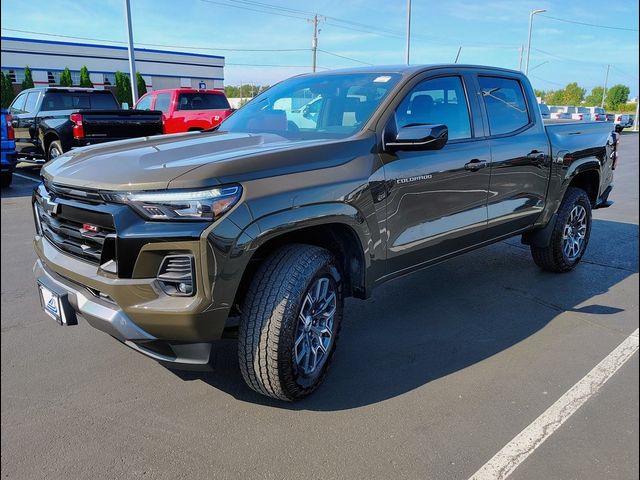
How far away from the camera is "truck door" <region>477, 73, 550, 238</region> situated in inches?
169

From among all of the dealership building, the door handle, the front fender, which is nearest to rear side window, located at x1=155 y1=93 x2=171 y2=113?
the door handle

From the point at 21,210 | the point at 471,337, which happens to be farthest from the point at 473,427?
the point at 21,210

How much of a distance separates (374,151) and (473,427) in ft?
5.50

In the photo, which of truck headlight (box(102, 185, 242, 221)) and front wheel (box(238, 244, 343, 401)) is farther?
front wheel (box(238, 244, 343, 401))

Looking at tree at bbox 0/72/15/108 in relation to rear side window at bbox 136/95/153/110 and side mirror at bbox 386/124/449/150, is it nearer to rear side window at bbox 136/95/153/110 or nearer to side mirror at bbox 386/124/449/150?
rear side window at bbox 136/95/153/110

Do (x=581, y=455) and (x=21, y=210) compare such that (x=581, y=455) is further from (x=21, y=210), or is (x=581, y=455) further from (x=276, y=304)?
(x=21, y=210)

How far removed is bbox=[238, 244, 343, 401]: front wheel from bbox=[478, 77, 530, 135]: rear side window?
2180mm

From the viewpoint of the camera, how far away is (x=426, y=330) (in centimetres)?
400

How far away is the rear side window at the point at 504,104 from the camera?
14.2 ft

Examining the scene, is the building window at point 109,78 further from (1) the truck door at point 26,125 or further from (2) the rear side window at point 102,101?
(1) the truck door at point 26,125

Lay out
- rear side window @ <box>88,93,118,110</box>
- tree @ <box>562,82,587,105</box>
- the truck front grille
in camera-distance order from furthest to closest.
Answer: tree @ <box>562,82,587,105</box>, rear side window @ <box>88,93,118,110</box>, the truck front grille

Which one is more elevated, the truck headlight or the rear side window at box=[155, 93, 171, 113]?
the rear side window at box=[155, 93, 171, 113]

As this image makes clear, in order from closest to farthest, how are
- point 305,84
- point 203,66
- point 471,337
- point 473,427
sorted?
point 473,427, point 471,337, point 305,84, point 203,66

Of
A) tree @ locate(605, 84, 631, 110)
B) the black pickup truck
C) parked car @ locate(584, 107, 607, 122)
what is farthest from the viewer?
tree @ locate(605, 84, 631, 110)
